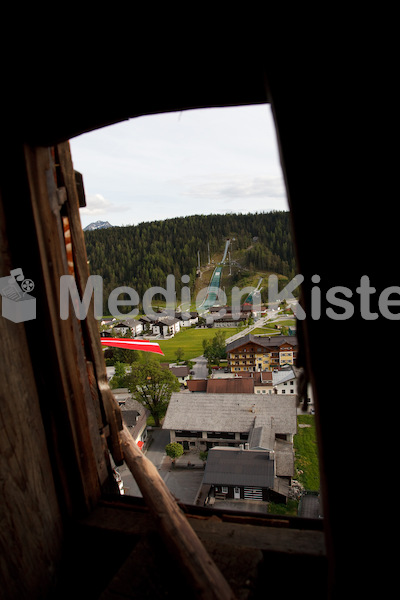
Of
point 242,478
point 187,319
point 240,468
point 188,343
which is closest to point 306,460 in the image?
point 240,468

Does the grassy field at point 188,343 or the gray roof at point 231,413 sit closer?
the gray roof at point 231,413

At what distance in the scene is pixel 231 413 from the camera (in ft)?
50.4

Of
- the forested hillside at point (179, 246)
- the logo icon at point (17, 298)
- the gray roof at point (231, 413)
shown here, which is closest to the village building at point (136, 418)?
the gray roof at point (231, 413)

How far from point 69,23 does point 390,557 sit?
1.11 m

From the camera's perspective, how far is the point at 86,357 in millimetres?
1342

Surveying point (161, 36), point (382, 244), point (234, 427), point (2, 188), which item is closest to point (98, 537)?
point (2, 188)

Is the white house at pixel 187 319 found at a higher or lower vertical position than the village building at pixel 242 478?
higher

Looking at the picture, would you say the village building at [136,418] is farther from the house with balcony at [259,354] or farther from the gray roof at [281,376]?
the house with balcony at [259,354]

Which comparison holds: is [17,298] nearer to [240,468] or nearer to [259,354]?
[240,468]

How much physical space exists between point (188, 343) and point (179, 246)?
125ft

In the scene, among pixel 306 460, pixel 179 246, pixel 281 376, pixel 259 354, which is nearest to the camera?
pixel 306 460

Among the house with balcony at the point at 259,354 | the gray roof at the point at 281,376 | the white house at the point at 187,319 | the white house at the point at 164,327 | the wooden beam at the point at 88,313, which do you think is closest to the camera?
the wooden beam at the point at 88,313

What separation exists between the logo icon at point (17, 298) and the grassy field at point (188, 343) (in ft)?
97.4

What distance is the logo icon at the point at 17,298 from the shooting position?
1.03m
